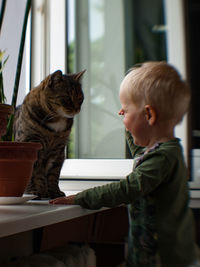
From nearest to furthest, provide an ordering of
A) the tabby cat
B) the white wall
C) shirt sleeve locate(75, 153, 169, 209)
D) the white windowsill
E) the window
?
1. the white windowsill
2. shirt sleeve locate(75, 153, 169, 209)
3. the tabby cat
4. the white wall
5. the window

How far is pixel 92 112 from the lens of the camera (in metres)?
1.87

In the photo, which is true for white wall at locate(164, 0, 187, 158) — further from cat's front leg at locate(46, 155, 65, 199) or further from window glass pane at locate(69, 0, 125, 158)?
cat's front leg at locate(46, 155, 65, 199)

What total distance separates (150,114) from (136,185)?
0.62 feet

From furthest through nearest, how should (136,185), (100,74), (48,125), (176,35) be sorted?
(100,74), (176,35), (48,125), (136,185)

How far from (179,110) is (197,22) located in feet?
3.02

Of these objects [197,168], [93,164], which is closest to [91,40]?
[93,164]

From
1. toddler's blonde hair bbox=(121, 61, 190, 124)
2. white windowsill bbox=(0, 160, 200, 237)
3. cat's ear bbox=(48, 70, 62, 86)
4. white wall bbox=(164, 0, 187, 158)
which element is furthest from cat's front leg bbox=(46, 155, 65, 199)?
white wall bbox=(164, 0, 187, 158)

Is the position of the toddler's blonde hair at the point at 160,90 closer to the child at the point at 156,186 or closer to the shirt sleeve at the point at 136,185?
the child at the point at 156,186

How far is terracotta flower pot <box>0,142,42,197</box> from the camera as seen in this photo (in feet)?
2.82

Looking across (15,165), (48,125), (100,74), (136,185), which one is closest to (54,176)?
(48,125)

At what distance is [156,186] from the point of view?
0.83 metres

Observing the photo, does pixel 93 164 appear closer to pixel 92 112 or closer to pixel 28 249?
pixel 92 112

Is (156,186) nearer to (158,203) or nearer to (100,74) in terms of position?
(158,203)

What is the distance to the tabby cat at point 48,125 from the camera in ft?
3.59
